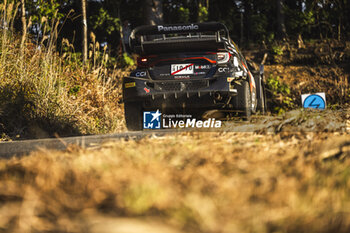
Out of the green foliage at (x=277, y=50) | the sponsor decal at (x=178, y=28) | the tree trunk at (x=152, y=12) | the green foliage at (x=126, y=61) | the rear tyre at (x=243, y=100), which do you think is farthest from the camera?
the green foliage at (x=277, y=50)

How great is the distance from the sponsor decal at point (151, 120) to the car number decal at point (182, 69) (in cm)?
69

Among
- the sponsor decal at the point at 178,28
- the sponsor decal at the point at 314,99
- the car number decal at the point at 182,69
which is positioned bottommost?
the sponsor decal at the point at 314,99

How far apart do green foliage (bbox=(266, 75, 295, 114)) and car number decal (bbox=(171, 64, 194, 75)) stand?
7045 millimetres

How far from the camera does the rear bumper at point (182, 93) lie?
222 inches

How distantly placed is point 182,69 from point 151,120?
37.3 inches

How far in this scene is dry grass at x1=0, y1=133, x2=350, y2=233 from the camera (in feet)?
4.26

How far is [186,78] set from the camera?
228 inches

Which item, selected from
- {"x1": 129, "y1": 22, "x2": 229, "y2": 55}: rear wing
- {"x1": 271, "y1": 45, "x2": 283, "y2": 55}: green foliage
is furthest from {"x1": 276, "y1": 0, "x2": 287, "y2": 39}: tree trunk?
{"x1": 129, "y1": 22, "x2": 229, "y2": 55}: rear wing

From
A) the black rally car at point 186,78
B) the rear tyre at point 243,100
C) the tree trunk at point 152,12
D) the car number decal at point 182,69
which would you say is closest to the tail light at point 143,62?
the black rally car at point 186,78

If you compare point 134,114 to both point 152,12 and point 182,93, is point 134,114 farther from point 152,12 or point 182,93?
point 152,12

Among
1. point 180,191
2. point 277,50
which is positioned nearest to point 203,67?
point 180,191

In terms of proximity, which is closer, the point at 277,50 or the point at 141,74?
the point at 141,74

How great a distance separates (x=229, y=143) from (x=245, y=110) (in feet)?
10.0

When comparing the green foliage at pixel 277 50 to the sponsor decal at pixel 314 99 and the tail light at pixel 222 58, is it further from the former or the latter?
the tail light at pixel 222 58
